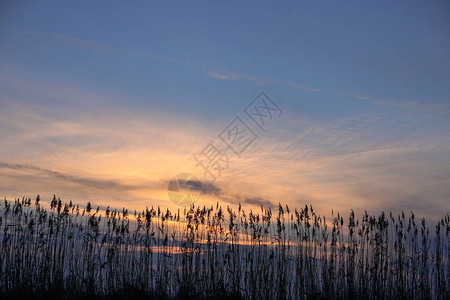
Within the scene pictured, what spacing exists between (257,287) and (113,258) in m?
3.38

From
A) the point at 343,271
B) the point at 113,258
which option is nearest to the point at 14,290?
the point at 113,258

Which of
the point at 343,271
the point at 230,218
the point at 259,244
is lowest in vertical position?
the point at 343,271

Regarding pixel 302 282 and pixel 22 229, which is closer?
pixel 302 282

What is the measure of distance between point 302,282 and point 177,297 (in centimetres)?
275

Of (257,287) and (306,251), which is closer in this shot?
(257,287)

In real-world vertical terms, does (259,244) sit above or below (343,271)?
above

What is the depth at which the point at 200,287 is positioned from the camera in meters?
7.87

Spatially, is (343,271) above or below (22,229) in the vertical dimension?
below

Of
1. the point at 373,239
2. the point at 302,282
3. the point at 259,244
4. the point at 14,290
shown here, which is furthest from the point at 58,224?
the point at 373,239

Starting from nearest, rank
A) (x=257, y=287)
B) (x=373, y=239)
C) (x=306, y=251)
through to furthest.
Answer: (x=257, y=287)
(x=306, y=251)
(x=373, y=239)

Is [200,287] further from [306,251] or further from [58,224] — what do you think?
[58,224]

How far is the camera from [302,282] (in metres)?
7.75

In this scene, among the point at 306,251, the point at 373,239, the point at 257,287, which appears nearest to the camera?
the point at 257,287

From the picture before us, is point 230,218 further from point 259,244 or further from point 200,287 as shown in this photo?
point 200,287
